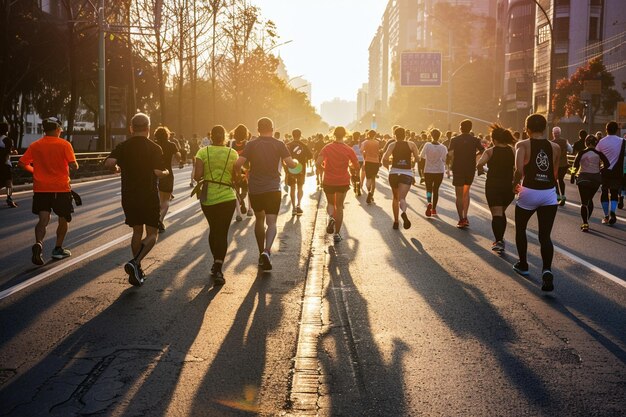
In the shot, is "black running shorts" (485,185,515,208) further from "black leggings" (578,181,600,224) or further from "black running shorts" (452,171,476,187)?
"black leggings" (578,181,600,224)

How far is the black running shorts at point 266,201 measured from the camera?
951 centimetres

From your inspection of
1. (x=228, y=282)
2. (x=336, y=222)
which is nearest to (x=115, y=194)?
(x=336, y=222)

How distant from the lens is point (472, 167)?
14.2m

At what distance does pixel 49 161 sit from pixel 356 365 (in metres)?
5.93

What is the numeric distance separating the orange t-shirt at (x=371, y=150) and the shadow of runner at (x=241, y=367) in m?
12.7

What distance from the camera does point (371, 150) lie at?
65.9 feet

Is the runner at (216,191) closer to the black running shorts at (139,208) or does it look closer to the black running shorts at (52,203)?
the black running shorts at (139,208)

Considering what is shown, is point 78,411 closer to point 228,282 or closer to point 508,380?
point 508,380

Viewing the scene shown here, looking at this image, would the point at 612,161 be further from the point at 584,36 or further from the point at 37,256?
the point at 584,36

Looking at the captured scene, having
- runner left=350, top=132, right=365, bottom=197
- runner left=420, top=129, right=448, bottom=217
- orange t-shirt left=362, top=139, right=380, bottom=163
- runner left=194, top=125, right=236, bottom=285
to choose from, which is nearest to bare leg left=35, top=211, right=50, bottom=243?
runner left=194, top=125, right=236, bottom=285

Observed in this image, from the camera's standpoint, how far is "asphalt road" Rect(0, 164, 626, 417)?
15.4 feet

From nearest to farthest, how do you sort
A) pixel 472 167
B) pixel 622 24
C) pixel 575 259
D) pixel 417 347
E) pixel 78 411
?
pixel 78 411
pixel 417 347
pixel 575 259
pixel 472 167
pixel 622 24

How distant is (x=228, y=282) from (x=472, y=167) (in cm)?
681

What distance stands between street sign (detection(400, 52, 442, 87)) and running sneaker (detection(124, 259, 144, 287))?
193ft
